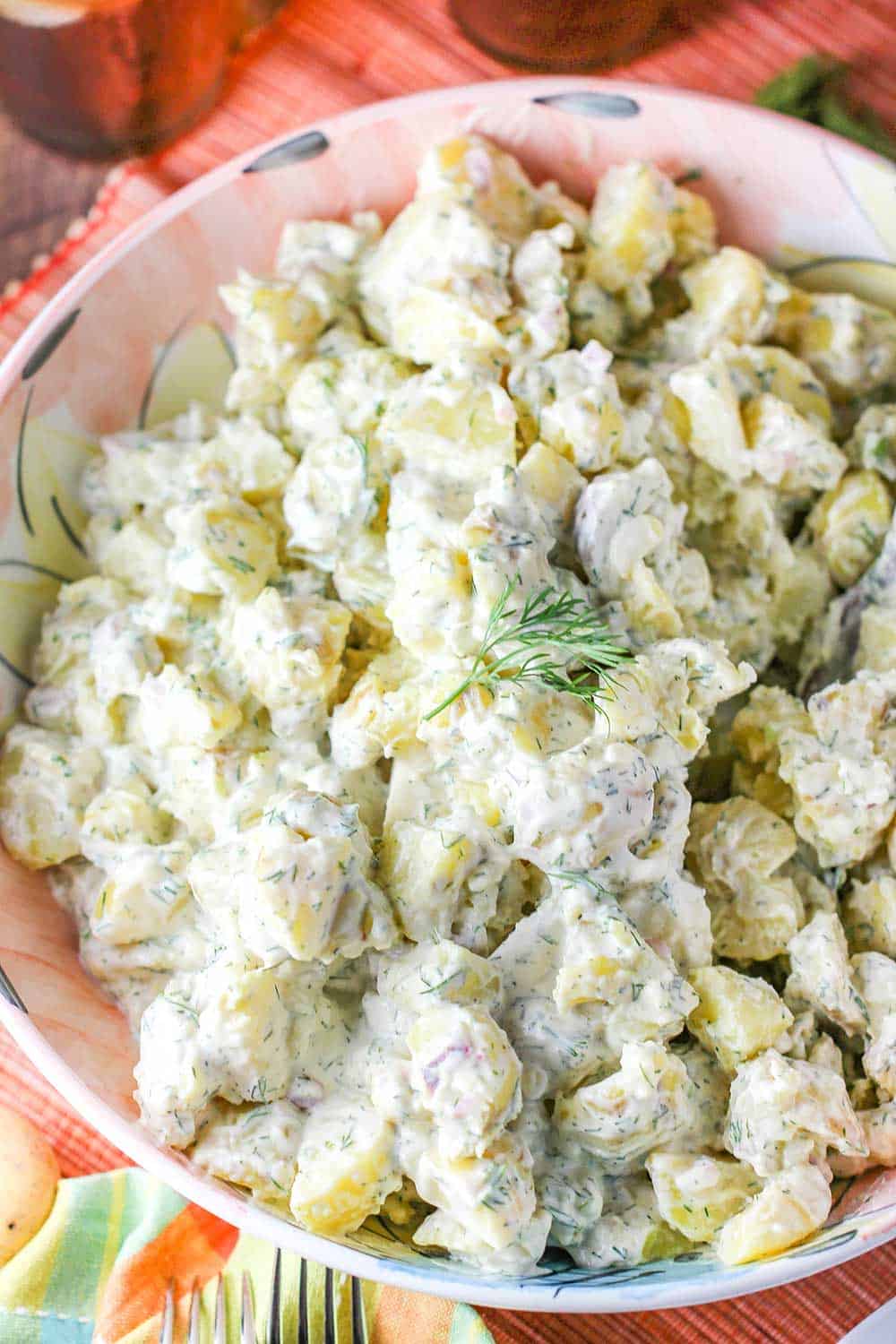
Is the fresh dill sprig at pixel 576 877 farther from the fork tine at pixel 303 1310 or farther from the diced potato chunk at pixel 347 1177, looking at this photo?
the fork tine at pixel 303 1310

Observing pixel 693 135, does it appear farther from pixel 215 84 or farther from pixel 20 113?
pixel 20 113

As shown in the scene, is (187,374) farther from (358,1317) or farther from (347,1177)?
(358,1317)

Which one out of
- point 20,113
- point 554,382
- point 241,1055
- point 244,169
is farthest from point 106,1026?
point 20,113

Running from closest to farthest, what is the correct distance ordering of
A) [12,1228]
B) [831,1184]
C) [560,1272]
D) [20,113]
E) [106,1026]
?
[560,1272]
[831,1184]
[106,1026]
[12,1228]
[20,113]

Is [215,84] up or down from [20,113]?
up

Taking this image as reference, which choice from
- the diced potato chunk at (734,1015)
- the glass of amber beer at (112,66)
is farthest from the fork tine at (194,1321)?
the glass of amber beer at (112,66)

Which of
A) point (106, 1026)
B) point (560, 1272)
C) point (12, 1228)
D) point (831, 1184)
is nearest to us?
point (560, 1272)

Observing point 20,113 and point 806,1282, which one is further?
point 20,113
